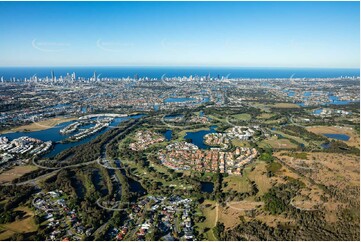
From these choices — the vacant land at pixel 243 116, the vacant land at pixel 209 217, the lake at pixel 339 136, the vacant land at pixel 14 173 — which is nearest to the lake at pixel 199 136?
the vacant land at pixel 243 116

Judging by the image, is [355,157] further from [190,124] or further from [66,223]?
[66,223]

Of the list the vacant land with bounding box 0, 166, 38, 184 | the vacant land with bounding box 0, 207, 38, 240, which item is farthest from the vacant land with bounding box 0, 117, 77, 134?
the vacant land with bounding box 0, 207, 38, 240

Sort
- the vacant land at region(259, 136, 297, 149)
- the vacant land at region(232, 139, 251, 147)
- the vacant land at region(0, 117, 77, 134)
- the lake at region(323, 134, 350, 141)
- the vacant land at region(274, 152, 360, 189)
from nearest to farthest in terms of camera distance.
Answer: the vacant land at region(274, 152, 360, 189) < the vacant land at region(259, 136, 297, 149) < the vacant land at region(232, 139, 251, 147) < the lake at region(323, 134, 350, 141) < the vacant land at region(0, 117, 77, 134)

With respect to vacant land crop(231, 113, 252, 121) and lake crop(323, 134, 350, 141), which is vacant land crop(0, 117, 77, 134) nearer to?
vacant land crop(231, 113, 252, 121)

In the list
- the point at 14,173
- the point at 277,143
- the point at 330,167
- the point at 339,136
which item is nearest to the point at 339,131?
the point at 339,136

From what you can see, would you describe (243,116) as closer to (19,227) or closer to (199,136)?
(199,136)

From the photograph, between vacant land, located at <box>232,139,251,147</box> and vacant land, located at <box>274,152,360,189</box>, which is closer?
A: vacant land, located at <box>274,152,360,189</box>
